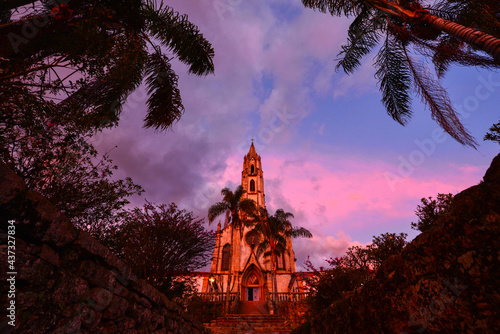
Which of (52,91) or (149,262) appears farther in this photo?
(149,262)

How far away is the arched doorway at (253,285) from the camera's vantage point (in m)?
25.3

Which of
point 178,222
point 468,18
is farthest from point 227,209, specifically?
point 468,18

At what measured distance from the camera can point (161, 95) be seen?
656 cm

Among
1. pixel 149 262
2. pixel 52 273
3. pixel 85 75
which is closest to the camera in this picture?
pixel 52 273

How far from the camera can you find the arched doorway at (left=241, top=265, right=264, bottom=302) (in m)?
25.3

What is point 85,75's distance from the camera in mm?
4055

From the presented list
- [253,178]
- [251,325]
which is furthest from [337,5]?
[253,178]

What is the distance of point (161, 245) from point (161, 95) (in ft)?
14.1

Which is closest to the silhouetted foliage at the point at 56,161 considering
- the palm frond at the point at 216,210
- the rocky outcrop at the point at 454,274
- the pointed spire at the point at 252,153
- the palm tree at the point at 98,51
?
the palm tree at the point at 98,51

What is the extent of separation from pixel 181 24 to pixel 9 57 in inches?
170

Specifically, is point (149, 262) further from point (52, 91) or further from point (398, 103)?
point (398, 103)

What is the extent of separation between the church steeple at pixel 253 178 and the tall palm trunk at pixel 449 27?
27826 millimetres

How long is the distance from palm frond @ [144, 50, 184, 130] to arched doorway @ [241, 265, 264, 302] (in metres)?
24.0

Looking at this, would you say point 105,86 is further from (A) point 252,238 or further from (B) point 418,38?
(A) point 252,238
